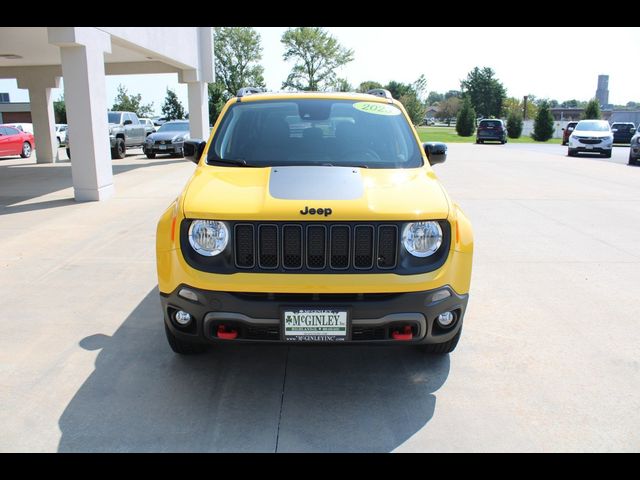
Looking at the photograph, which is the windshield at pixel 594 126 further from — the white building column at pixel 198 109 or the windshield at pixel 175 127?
the windshield at pixel 175 127

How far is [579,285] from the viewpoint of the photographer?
5.71 metres

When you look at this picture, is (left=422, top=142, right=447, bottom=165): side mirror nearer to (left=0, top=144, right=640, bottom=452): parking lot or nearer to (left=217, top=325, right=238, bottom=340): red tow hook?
(left=0, top=144, right=640, bottom=452): parking lot

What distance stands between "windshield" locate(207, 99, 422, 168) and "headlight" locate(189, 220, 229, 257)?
2.96ft

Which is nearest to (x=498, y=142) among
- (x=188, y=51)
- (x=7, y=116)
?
(x=188, y=51)

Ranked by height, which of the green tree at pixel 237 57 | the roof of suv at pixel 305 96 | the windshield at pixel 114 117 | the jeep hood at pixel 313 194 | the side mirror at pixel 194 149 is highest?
the green tree at pixel 237 57

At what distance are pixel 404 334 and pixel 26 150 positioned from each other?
997 inches

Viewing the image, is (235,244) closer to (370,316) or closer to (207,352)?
(370,316)

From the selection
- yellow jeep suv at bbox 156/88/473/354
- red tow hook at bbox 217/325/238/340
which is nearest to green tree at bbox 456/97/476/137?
yellow jeep suv at bbox 156/88/473/354

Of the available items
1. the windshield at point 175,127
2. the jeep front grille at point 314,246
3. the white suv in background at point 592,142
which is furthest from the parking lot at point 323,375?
the white suv in background at point 592,142

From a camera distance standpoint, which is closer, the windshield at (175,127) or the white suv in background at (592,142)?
the windshield at (175,127)

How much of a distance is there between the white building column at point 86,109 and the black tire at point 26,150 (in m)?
15.2

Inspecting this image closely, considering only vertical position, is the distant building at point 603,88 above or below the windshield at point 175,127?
above

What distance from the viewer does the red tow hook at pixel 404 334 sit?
3.20 meters

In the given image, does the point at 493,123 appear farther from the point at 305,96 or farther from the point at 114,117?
the point at 305,96
